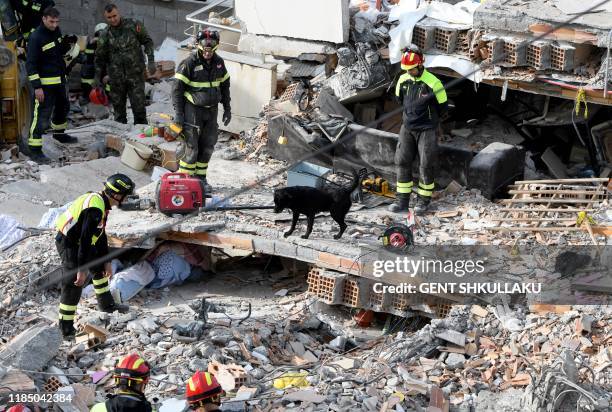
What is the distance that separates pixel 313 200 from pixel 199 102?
199 cm

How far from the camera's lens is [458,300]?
1107 cm

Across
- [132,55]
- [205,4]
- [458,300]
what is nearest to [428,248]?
[458,300]

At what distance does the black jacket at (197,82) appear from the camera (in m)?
12.4

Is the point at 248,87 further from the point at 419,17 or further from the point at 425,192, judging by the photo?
the point at 425,192

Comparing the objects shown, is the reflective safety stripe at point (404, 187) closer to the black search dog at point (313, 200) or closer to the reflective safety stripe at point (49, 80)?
the black search dog at point (313, 200)

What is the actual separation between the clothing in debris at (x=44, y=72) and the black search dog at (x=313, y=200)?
4234 mm

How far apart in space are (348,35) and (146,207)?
10.7ft

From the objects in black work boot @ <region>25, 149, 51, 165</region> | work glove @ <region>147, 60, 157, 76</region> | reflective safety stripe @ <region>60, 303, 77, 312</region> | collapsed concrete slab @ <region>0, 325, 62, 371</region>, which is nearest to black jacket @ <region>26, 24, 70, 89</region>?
black work boot @ <region>25, 149, 51, 165</region>

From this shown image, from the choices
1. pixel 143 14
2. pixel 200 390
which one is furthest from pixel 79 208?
pixel 143 14

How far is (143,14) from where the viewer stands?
18297 millimetres

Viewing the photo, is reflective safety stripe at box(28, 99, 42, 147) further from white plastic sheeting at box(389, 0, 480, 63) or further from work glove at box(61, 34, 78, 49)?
white plastic sheeting at box(389, 0, 480, 63)

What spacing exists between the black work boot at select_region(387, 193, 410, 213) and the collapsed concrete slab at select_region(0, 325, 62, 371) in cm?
408

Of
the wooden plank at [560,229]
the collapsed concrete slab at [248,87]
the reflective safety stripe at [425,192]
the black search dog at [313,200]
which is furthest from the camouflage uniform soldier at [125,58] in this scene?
the wooden plank at [560,229]

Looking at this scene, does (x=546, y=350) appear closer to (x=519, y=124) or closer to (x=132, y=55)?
(x=519, y=124)
